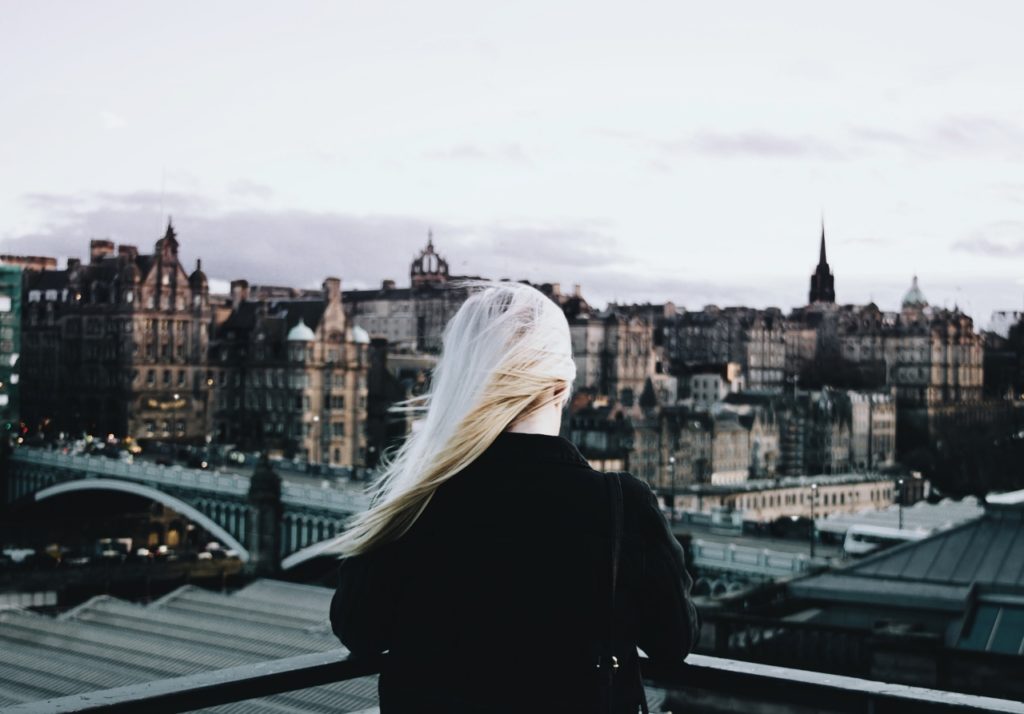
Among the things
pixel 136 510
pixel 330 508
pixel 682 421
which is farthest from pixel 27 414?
pixel 330 508

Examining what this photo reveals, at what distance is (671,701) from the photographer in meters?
19.6

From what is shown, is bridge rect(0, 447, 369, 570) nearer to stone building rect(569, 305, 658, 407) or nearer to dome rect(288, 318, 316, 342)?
dome rect(288, 318, 316, 342)

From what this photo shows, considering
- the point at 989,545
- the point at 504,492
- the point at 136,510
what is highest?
the point at 504,492

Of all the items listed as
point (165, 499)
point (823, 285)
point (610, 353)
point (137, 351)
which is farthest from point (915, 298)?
point (165, 499)

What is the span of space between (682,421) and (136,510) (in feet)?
131

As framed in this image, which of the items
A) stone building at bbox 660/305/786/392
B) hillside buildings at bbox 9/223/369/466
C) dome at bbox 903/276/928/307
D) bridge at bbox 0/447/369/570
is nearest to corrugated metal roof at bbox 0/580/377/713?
Result: bridge at bbox 0/447/369/570

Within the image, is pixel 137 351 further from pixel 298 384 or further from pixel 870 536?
pixel 870 536

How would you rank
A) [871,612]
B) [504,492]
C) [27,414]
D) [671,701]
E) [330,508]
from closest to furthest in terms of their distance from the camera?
[504,492] < [671,701] < [871,612] < [330,508] < [27,414]

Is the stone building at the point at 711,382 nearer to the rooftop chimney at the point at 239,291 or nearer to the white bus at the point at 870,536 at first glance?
the rooftop chimney at the point at 239,291

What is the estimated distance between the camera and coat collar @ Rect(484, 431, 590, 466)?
339 cm

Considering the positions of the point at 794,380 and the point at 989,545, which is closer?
the point at 989,545

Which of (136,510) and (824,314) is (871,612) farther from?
(824,314)

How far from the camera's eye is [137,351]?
302 feet

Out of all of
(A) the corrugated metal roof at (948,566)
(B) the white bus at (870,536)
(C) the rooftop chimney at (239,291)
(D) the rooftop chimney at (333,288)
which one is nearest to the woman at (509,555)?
(A) the corrugated metal roof at (948,566)
